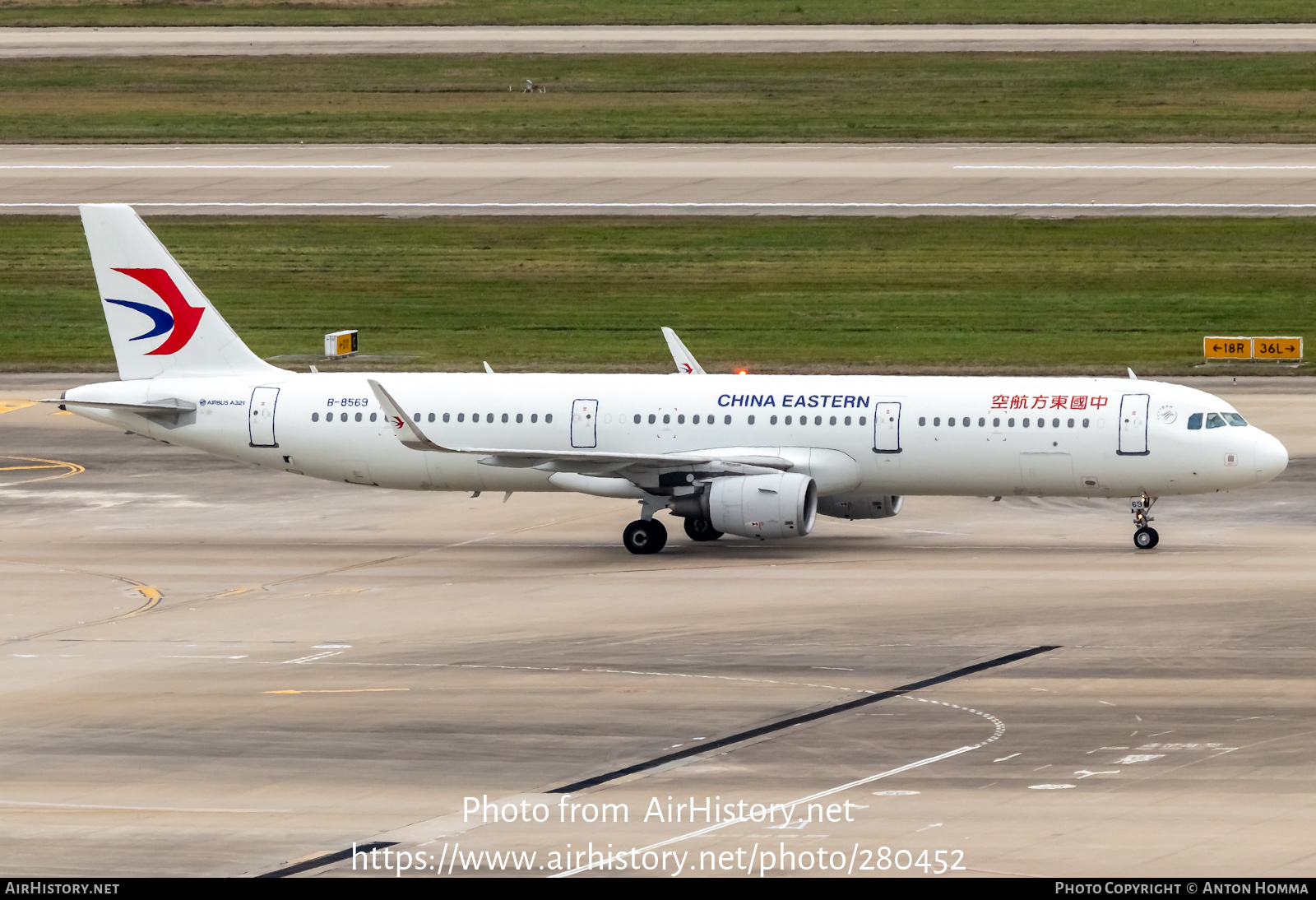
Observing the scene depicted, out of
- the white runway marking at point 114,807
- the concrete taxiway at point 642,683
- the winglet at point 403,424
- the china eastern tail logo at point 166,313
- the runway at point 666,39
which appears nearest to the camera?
the concrete taxiway at point 642,683

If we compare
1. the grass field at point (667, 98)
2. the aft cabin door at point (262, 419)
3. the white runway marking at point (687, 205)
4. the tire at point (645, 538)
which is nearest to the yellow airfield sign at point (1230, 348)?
the white runway marking at point (687, 205)

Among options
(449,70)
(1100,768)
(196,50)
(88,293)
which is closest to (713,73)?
(449,70)

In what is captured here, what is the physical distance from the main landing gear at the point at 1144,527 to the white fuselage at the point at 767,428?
0.57 metres

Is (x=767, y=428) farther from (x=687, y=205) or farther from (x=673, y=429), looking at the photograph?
(x=687, y=205)

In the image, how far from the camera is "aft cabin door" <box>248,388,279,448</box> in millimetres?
53438

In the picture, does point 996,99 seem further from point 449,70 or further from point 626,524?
point 626,524

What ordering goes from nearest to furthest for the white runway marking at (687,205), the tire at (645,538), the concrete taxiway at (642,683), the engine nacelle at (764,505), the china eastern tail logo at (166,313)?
1. the concrete taxiway at (642,683)
2. the engine nacelle at (764,505)
3. the tire at (645,538)
4. the china eastern tail logo at (166,313)
5. the white runway marking at (687,205)

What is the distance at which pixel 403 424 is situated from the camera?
50406mm

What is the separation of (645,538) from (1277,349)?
36194 millimetres

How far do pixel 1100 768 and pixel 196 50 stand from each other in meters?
113

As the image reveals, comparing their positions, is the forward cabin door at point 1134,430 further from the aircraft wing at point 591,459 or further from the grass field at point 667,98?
the grass field at point 667,98

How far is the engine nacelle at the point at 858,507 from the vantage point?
52.1 meters

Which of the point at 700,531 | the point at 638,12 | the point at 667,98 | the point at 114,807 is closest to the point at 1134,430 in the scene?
the point at 700,531

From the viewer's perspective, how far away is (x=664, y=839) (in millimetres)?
27750
